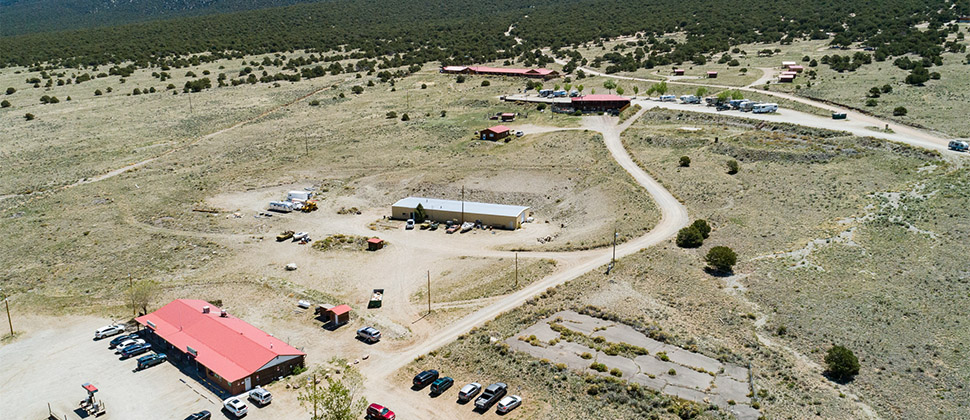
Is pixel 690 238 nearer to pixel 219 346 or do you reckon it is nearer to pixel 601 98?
pixel 219 346

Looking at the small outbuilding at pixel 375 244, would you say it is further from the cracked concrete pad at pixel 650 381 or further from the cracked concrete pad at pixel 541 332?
the cracked concrete pad at pixel 650 381

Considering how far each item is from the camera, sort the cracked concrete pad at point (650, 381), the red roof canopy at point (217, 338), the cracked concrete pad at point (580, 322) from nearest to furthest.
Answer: the cracked concrete pad at point (650, 381) → the red roof canopy at point (217, 338) → the cracked concrete pad at point (580, 322)

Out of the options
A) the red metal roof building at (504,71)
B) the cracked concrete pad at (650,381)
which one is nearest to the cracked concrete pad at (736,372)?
the cracked concrete pad at (650,381)

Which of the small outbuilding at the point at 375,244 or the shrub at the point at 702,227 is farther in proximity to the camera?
the small outbuilding at the point at 375,244

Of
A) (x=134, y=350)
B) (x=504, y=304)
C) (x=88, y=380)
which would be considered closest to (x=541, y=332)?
(x=504, y=304)

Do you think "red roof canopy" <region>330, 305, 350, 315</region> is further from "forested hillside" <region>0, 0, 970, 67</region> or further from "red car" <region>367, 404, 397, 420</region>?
"forested hillside" <region>0, 0, 970, 67</region>

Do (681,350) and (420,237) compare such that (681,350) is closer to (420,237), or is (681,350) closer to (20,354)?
(420,237)

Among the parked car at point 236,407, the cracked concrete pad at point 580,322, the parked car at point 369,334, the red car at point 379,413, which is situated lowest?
the parked car at point 236,407

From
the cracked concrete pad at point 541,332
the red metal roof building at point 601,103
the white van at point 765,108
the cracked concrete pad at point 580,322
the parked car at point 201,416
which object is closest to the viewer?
the parked car at point 201,416

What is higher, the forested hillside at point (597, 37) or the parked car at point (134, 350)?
the forested hillside at point (597, 37)
